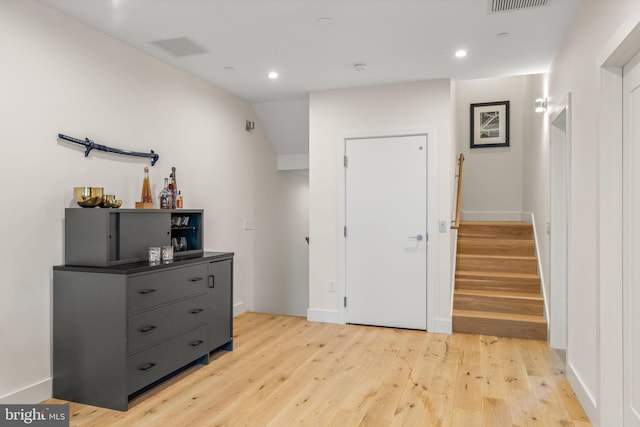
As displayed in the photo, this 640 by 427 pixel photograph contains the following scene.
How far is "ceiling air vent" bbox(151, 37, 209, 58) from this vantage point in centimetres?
326

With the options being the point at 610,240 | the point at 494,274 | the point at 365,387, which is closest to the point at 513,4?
the point at 610,240

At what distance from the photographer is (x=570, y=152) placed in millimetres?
2887

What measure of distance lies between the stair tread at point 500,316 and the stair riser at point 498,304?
0.04 meters

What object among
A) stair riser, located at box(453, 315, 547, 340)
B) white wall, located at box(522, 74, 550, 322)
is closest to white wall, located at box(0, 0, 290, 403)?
stair riser, located at box(453, 315, 547, 340)

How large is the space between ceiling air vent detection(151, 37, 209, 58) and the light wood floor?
2.54 m

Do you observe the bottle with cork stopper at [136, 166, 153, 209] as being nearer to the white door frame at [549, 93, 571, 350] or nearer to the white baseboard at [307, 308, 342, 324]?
the white baseboard at [307, 308, 342, 324]

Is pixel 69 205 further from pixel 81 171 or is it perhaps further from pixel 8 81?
pixel 8 81

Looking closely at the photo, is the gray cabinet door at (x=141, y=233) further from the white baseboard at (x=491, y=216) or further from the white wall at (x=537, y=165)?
the white baseboard at (x=491, y=216)

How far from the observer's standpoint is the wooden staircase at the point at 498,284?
160 inches

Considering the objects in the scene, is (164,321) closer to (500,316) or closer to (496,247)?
(500,316)

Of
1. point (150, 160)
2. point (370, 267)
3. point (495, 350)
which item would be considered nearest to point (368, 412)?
point (495, 350)

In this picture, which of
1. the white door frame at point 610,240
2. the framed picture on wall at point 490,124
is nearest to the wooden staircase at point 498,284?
the framed picture on wall at point 490,124

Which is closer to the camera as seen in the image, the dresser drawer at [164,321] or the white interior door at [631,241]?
the white interior door at [631,241]

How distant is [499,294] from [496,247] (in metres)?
0.82
